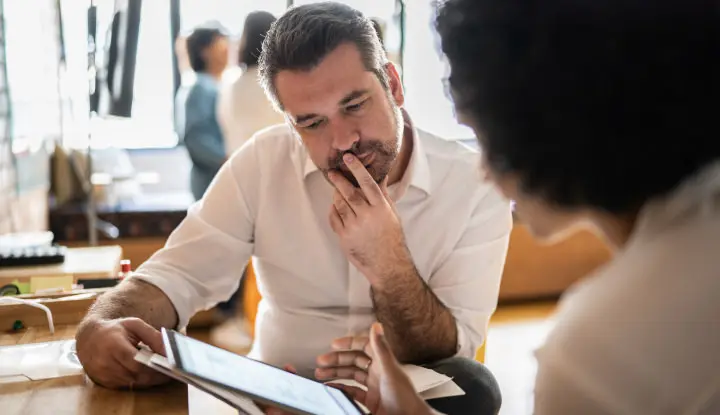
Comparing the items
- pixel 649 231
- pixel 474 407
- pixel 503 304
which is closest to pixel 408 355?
pixel 474 407

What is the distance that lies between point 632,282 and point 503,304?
11.2 feet

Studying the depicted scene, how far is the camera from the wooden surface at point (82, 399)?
40.9 inches

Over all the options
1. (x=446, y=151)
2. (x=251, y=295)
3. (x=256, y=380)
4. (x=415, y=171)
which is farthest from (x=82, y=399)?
(x=251, y=295)

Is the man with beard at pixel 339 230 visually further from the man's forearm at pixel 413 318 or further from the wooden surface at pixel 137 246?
the wooden surface at pixel 137 246

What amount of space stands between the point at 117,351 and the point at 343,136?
541mm

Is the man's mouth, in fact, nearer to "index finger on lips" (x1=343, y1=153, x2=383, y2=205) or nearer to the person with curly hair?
"index finger on lips" (x1=343, y1=153, x2=383, y2=205)

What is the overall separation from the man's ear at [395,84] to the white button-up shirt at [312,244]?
0.37ft

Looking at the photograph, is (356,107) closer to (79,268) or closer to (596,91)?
(596,91)

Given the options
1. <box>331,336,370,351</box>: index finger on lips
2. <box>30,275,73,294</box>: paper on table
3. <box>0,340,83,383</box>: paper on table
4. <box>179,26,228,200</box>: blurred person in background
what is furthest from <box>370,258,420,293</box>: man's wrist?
<box>179,26,228,200</box>: blurred person in background

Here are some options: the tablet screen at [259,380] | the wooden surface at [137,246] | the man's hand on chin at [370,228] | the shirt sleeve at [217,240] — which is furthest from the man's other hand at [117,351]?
the wooden surface at [137,246]

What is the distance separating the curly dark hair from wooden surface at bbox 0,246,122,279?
163 cm

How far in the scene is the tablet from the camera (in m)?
0.92

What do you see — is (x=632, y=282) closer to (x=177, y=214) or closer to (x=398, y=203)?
(x=398, y=203)

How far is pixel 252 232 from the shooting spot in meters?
1.57
